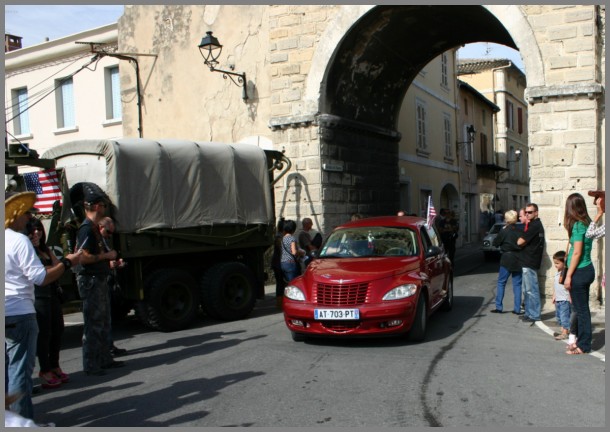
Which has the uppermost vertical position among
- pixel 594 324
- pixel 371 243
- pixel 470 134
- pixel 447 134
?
pixel 470 134

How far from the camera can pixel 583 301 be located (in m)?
6.51

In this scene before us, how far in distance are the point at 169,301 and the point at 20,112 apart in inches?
675

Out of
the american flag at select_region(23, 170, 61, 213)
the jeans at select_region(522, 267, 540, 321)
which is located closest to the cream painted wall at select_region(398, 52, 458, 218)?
the jeans at select_region(522, 267, 540, 321)

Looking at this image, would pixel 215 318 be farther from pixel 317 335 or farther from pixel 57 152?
pixel 57 152

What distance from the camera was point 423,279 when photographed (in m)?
7.46

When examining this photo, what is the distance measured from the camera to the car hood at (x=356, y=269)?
7.17 metres

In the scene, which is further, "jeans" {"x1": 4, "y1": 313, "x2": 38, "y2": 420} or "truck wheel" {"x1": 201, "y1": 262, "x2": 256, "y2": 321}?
"truck wheel" {"x1": 201, "y1": 262, "x2": 256, "y2": 321}

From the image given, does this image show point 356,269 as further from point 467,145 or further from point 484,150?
point 484,150

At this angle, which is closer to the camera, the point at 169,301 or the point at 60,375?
the point at 60,375

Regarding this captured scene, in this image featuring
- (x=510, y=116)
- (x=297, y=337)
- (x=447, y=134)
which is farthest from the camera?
(x=510, y=116)

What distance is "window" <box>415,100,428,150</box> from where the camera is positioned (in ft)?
73.9

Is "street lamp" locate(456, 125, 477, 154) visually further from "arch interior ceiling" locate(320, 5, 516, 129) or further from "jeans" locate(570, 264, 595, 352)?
"jeans" locate(570, 264, 595, 352)

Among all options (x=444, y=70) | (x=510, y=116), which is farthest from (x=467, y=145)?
(x=510, y=116)

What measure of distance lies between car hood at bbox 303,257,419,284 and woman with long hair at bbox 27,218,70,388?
2.94 metres
